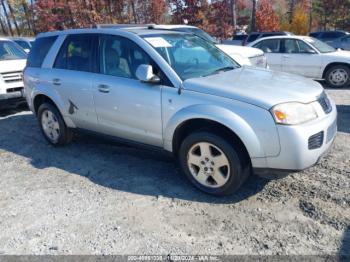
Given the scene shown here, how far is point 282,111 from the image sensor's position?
338cm

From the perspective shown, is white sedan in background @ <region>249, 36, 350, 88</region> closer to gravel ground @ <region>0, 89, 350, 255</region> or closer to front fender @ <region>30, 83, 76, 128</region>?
gravel ground @ <region>0, 89, 350, 255</region>

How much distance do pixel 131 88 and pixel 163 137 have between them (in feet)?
2.28

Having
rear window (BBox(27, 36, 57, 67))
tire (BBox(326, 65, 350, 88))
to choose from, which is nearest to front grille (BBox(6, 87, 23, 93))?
rear window (BBox(27, 36, 57, 67))

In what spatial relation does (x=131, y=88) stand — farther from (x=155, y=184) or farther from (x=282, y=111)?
(x=282, y=111)

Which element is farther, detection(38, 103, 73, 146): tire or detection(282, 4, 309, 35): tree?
detection(282, 4, 309, 35): tree

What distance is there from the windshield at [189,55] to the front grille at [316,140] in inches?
54.9

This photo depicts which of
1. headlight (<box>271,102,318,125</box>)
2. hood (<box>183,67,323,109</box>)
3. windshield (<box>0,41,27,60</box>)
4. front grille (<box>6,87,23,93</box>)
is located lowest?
front grille (<box>6,87,23,93</box>)

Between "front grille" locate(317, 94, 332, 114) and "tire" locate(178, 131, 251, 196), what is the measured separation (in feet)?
3.18

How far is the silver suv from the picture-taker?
3.45 meters

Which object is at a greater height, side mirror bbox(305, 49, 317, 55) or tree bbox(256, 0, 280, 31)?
side mirror bbox(305, 49, 317, 55)

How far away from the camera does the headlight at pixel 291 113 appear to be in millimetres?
3361

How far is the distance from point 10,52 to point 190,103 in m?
7.00

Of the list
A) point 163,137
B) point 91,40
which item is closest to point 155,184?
point 163,137

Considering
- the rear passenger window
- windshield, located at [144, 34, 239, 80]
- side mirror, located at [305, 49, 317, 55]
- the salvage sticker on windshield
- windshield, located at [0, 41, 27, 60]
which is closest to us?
windshield, located at [144, 34, 239, 80]
